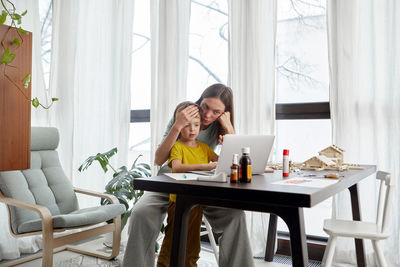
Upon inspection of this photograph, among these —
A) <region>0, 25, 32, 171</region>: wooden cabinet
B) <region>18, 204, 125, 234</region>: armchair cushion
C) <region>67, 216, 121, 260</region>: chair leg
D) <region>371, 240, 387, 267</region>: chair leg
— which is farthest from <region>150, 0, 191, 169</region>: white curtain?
<region>371, 240, 387, 267</region>: chair leg

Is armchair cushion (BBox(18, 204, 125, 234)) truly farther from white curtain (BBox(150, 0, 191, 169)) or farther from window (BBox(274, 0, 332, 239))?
window (BBox(274, 0, 332, 239))

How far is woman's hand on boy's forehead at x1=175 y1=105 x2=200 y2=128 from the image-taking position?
76.3 inches

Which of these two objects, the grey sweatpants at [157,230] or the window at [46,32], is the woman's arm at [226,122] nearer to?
the grey sweatpants at [157,230]

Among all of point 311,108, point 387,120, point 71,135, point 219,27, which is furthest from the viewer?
point 71,135

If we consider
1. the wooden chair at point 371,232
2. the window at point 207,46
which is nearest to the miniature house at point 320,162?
the wooden chair at point 371,232

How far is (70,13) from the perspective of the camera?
3.58 m

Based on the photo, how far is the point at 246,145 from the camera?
1594 mm

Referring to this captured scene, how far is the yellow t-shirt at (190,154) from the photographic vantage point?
6.41 ft

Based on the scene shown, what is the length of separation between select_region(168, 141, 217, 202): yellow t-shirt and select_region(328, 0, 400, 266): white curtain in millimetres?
1017

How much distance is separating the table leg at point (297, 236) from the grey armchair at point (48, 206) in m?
1.57

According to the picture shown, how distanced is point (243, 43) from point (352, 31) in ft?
2.60

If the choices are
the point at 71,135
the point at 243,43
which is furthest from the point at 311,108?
the point at 71,135

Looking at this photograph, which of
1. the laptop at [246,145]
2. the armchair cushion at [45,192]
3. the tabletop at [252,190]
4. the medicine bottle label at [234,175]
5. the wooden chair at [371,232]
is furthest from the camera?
the armchair cushion at [45,192]

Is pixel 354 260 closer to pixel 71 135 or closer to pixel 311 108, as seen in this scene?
pixel 311 108
